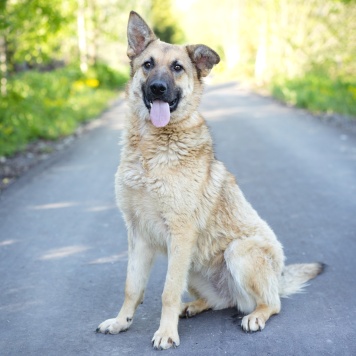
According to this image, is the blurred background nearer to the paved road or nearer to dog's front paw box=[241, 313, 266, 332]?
the paved road

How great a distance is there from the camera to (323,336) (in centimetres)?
377

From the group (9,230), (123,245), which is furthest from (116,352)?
(9,230)

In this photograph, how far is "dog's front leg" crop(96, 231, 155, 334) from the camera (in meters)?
4.00

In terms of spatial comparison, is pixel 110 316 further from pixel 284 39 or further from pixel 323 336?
pixel 284 39

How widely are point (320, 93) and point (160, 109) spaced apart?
1350cm

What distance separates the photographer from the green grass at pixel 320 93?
14.7 metres

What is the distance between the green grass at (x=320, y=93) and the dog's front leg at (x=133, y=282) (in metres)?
11.2

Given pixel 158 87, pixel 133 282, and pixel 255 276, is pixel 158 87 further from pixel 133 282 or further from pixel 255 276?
pixel 255 276

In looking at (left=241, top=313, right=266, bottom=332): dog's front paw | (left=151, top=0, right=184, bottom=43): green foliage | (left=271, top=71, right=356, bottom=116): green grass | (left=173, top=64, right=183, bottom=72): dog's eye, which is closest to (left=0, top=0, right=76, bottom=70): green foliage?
(left=173, top=64, right=183, bottom=72): dog's eye

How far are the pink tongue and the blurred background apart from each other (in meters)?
1.19

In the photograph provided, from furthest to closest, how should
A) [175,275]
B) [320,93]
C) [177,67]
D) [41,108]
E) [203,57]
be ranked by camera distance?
[320,93], [41,108], [203,57], [177,67], [175,275]

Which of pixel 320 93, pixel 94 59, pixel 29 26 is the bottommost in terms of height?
pixel 94 59

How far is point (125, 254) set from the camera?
5.68 metres

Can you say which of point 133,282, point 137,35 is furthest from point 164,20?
point 133,282
